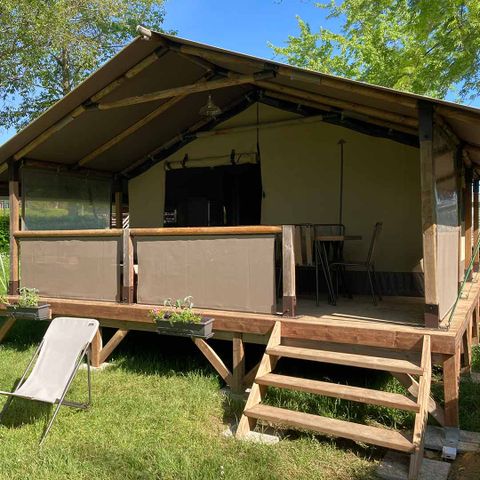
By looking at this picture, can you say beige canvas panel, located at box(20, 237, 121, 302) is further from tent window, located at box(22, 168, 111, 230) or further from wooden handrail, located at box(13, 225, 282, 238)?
tent window, located at box(22, 168, 111, 230)

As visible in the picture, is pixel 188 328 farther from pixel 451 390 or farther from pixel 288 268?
pixel 451 390

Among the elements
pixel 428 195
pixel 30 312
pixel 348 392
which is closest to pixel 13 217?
pixel 30 312

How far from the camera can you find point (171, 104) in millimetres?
5902

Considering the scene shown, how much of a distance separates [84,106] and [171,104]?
46.1 inches

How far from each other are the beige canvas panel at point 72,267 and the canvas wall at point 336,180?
2452mm

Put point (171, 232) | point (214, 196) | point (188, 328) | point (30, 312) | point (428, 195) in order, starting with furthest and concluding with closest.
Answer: point (214, 196), point (30, 312), point (171, 232), point (188, 328), point (428, 195)

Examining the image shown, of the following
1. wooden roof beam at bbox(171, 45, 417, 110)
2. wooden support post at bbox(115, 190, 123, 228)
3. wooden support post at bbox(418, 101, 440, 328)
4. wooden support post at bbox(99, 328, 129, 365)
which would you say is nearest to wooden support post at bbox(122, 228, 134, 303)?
wooden support post at bbox(99, 328, 129, 365)

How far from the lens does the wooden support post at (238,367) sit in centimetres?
407

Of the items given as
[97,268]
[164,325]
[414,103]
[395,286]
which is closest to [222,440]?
[164,325]

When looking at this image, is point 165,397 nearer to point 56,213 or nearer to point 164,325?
point 164,325

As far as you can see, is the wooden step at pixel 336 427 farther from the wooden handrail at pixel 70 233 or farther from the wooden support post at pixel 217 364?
the wooden handrail at pixel 70 233

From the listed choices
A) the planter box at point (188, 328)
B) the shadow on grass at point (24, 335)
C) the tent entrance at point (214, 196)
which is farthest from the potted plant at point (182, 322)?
the tent entrance at point (214, 196)

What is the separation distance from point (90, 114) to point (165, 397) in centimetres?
323

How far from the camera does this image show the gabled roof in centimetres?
394
